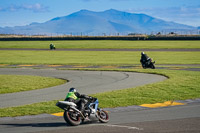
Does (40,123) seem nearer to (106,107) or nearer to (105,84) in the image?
(106,107)

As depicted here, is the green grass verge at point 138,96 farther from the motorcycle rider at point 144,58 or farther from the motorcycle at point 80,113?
the motorcycle rider at point 144,58

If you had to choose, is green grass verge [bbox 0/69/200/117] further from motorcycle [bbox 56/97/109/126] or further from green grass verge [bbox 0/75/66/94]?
green grass verge [bbox 0/75/66/94]

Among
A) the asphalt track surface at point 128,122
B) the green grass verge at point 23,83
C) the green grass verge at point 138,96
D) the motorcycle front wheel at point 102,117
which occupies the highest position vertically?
the motorcycle front wheel at point 102,117

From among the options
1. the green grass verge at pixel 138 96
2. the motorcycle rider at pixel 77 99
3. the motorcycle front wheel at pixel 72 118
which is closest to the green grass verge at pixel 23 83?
the green grass verge at pixel 138 96

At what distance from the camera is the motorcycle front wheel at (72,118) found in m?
11.5

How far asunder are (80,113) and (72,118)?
29 cm

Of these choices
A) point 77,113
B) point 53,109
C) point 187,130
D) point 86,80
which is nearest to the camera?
point 187,130

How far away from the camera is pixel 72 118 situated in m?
11.6

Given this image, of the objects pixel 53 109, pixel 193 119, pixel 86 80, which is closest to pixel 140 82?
pixel 86 80

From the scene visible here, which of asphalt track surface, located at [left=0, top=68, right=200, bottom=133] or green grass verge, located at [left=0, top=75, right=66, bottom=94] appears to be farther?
green grass verge, located at [left=0, top=75, right=66, bottom=94]

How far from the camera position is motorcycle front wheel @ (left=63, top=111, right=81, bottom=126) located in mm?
11451

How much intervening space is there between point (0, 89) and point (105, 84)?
251 inches

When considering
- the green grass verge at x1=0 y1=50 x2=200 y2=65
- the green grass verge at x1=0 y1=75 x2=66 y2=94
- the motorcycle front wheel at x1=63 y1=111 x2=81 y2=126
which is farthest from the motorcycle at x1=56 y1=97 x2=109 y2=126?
the green grass verge at x1=0 y1=50 x2=200 y2=65

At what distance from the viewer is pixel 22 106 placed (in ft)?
51.7
